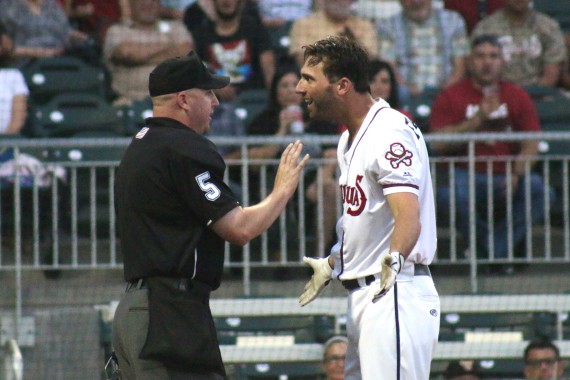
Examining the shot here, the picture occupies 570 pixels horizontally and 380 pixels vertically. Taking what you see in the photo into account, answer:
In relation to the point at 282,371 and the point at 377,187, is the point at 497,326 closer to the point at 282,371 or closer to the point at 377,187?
the point at 282,371

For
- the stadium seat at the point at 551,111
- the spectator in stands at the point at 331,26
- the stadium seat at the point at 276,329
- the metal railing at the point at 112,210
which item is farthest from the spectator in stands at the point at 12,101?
the stadium seat at the point at 551,111

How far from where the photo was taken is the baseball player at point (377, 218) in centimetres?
434

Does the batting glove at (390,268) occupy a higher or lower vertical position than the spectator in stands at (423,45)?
lower

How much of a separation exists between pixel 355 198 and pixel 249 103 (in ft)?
15.6

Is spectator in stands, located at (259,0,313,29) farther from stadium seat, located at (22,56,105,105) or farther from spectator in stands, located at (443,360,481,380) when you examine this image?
spectator in stands, located at (443,360,481,380)

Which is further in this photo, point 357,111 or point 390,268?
point 357,111

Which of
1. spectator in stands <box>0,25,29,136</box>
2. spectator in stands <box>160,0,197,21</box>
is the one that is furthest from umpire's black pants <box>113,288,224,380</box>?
spectator in stands <box>160,0,197,21</box>

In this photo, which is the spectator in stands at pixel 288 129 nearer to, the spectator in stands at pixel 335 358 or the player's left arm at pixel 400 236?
the spectator in stands at pixel 335 358

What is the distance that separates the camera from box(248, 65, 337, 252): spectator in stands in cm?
820

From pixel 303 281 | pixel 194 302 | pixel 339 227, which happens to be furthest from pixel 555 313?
pixel 194 302

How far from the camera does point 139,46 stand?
9320mm

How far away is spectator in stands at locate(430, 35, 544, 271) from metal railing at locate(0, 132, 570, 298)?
0.07m

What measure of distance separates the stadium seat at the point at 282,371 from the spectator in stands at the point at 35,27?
3.51m

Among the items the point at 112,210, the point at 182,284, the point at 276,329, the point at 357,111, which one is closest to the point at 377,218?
the point at 357,111
